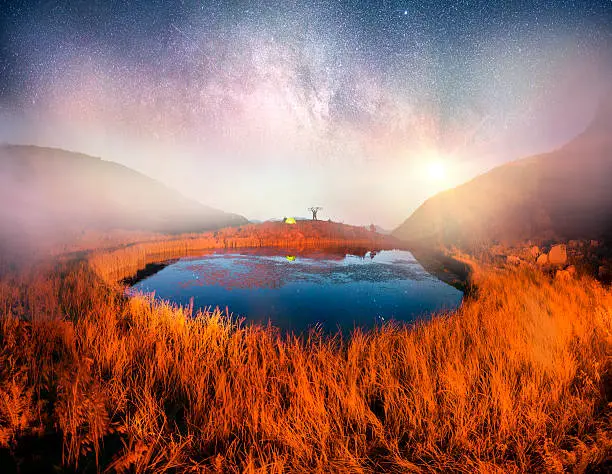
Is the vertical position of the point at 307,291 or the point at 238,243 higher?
the point at 238,243

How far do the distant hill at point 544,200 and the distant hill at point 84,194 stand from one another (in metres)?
77.9

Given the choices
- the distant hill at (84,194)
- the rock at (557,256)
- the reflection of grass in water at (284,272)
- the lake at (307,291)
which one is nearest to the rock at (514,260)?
the rock at (557,256)

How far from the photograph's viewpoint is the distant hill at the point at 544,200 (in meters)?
35.8

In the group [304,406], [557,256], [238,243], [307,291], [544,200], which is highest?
[544,200]

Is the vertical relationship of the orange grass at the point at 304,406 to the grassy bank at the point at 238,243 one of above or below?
below

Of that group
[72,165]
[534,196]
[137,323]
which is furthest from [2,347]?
[72,165]

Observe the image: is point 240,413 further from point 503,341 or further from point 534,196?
point 534,196

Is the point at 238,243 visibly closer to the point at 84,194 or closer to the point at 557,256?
the point at 557,256

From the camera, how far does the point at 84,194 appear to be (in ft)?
441

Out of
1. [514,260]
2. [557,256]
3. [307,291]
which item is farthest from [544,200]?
[307,291]

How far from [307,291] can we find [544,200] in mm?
Answer: 52191

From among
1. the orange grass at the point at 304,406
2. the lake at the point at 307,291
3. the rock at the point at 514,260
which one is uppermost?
the rock at the point at 514,260

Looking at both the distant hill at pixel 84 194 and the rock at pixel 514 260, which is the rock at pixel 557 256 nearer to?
the rock at pixel 514 260

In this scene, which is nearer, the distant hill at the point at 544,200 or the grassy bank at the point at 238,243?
the grassy bank at the point at 238,243
